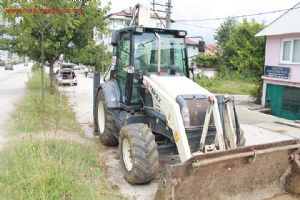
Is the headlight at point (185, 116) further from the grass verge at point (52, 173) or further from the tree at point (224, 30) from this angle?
the tree at point (224, 30)

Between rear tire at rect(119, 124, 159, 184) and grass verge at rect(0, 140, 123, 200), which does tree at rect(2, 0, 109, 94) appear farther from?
rear tire at rect(119, 124, 159, 184)

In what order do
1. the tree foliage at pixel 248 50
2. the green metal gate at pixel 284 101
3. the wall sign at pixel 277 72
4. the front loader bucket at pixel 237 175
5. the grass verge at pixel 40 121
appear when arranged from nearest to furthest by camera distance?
the front loader bucket at pixel 237 175
the grass verge at pixel 40 121
the green metal gate at pixel 284 101
the wall sign at pixel 277 72
the tree foliage at pixel 248 50

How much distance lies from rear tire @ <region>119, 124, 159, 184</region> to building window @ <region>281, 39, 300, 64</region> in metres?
11.0

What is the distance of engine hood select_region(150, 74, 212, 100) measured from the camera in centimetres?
557

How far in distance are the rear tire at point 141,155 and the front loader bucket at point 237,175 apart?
0.83 metres

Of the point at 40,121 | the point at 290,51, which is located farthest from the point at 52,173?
the point at 290,51

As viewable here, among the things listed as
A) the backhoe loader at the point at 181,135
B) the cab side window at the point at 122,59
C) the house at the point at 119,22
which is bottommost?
the backhoe loader at the point at 181,135

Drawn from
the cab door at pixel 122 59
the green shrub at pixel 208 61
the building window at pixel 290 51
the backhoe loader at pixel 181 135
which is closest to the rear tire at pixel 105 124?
the backhoe loader at pixel 181 135

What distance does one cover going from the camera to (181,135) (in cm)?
492

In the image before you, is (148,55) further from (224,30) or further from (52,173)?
(224,30)

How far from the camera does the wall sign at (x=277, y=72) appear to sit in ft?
47.4

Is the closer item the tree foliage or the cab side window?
the cab side window

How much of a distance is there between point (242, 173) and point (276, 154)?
700mm

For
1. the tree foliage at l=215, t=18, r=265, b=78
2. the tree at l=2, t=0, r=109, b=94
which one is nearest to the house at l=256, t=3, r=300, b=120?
the tree foliage at l=215, t=18, r=265, b=78
